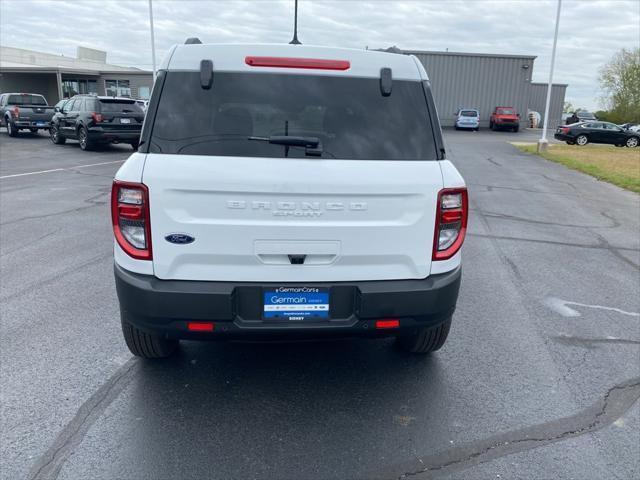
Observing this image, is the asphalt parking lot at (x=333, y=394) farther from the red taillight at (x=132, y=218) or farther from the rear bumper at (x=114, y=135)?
the rear bumper at (x=114, y=135)

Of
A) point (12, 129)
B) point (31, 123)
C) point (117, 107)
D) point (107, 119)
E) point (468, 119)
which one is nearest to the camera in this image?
point (117, 107)

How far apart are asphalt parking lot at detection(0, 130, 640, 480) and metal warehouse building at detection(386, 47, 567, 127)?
41066 millimetres

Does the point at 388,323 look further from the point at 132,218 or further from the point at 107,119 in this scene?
the point at 107,119

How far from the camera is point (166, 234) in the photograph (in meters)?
2.91

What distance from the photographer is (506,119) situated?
136ft

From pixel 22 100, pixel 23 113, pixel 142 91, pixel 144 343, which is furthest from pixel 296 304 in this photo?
pixel 142 91

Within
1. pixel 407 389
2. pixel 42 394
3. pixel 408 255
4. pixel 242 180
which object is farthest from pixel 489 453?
pixel 42 394

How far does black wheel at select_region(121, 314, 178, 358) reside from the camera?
350 cm

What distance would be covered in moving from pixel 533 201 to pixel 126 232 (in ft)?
34.2

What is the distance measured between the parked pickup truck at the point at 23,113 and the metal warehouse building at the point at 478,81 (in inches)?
1134

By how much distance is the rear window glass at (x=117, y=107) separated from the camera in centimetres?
1783

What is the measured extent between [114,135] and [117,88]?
118ft

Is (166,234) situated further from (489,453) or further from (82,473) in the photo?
(489,453)

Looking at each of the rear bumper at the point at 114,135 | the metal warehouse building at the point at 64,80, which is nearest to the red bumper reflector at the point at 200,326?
the rear bumper at the point at 114,135
